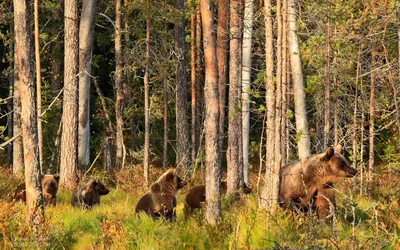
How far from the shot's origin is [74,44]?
2073cm

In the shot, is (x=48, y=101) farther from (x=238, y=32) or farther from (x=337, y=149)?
(x=337, y=149)

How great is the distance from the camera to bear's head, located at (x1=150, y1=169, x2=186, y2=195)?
13911mm

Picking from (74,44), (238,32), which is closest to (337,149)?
(238,32)

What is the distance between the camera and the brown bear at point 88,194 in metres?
16.2

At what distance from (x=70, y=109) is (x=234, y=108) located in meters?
6.11

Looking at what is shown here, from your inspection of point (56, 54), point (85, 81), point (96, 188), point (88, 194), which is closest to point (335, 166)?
point (88, 194)

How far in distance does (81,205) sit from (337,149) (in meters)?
6.04

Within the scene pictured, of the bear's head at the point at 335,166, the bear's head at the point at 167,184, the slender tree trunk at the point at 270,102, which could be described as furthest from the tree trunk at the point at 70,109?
the bear's head at the point at 335,166

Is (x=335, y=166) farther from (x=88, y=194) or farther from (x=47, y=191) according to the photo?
Result: (x=47, y=191)

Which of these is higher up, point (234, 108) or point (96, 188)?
point (234, 108)

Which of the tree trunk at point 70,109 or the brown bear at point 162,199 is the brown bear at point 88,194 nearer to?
the brown bear at point 162,199

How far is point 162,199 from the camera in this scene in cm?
1369

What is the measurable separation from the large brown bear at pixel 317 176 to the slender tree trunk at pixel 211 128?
1531mm

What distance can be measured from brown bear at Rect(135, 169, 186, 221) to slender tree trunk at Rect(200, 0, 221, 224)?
1556 mm
